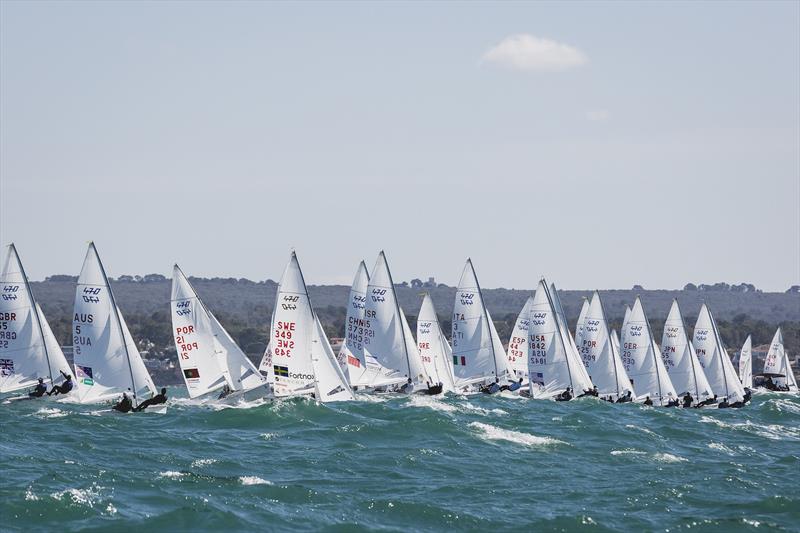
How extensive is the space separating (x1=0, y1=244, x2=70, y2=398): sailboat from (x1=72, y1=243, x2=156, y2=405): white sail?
6.62 metres

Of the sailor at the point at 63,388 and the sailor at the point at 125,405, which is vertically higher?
the sailor at the point at 63,388

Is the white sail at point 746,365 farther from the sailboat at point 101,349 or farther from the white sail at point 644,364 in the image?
the sailboat at point 101,349

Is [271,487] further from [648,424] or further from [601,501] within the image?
[648,424]

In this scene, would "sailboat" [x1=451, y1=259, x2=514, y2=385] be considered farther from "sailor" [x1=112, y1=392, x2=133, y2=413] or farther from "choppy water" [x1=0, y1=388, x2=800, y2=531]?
"sailor" [x1=112, y1=392, x2=133, y2=413]

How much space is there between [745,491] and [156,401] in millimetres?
23713

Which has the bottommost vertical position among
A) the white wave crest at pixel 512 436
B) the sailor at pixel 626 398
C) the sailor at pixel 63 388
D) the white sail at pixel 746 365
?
the white wave crest at pixel 512 436

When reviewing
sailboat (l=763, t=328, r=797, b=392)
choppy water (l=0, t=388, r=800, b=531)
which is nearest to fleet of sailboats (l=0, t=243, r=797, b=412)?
choppy water (l=0, t=388, r=800, b=531)

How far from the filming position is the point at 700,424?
54562mm

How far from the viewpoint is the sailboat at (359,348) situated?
62344 mm

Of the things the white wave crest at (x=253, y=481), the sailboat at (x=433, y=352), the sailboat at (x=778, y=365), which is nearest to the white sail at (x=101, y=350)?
the white wave crest at (x=253, y=481)

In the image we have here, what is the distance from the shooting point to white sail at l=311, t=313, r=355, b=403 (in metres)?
50.7

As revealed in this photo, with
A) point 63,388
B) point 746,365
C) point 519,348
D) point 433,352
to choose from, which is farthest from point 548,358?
point 746,365

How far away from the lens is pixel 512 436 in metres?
43.9

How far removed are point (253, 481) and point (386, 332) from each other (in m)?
30.1
